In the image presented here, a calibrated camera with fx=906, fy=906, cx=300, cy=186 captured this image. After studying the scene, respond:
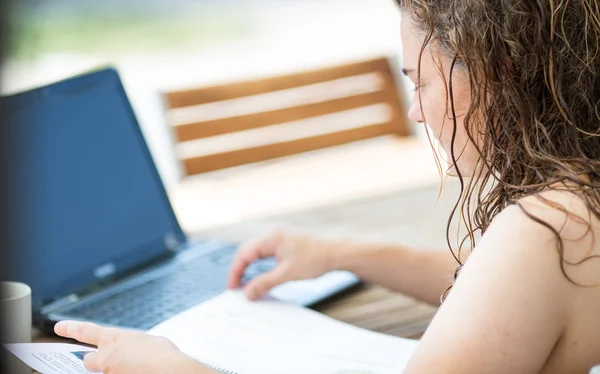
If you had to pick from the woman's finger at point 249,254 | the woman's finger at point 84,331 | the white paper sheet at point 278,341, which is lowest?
the white paper sheet at point 278,341

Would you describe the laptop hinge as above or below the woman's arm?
above

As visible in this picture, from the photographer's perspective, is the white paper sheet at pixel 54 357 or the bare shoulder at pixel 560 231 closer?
the bare shoulder at pixel 560 231

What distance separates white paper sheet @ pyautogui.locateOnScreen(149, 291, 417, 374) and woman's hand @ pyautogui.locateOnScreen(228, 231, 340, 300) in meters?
0.06

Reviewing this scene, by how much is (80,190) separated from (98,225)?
59mm

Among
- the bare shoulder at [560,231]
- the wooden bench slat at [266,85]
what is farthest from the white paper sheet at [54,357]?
the wooden bench slat at [266,85]

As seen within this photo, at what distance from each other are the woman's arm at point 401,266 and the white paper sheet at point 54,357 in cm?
45

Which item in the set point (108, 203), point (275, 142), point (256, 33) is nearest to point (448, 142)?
point (108, 203)

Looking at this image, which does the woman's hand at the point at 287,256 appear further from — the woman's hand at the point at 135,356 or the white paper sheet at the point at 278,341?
the woman's hand at the point at 135,356

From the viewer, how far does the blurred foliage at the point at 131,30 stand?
6297mm

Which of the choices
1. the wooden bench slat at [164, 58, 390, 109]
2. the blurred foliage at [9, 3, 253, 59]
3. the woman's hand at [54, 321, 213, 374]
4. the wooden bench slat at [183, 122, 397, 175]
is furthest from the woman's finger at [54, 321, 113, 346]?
the blurred foliage at [9, 3, 253, 59]

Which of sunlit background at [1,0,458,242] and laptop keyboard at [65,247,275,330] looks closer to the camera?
laptop keyboard at [65,247,275,330]

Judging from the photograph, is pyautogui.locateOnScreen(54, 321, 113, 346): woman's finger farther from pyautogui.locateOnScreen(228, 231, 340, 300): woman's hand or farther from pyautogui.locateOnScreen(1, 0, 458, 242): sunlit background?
pyautogui.locateOnScreen(1, 0, 458, 242): sunlit background

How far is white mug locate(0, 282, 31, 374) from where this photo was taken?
0.99m

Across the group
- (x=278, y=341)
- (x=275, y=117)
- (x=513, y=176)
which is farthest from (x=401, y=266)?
(x=275, y=117)
